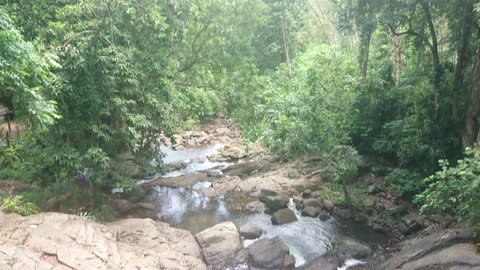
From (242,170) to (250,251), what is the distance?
7.72 meters

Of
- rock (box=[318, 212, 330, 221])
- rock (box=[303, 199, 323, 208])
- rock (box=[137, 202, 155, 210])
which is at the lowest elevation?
rock (box=[318, 212, 330, 221])

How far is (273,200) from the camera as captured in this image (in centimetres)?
1299

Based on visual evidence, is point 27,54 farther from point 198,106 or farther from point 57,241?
point 198,106

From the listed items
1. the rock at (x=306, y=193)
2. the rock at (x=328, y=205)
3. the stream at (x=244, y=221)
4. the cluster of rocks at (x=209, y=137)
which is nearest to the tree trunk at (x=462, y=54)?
the rock at (x=328, y=205)

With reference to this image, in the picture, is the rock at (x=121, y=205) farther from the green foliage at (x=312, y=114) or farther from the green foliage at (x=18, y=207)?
the green foliage at (x=312, y=114)

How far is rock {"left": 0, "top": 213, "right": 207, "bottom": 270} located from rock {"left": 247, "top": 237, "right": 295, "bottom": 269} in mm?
1472

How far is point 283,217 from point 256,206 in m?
1.57

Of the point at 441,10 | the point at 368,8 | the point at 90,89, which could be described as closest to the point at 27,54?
the point at 90,89

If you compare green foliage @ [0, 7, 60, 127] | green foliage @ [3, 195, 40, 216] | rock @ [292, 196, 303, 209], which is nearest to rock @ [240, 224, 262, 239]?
rock @ [292, 196, 303, 209]

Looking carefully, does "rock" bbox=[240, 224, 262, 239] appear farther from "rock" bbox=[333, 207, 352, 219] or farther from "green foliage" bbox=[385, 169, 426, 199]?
"green foliage" bbox=[385, 169, 426, 199]

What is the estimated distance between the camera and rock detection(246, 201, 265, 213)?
42.8ft

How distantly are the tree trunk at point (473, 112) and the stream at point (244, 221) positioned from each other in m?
4.20

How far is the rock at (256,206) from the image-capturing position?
13034 mm

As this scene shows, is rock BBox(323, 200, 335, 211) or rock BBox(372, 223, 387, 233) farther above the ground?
rock BBox(323, 200, 335, 211)
